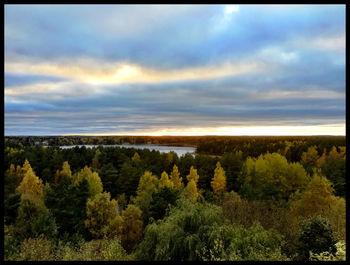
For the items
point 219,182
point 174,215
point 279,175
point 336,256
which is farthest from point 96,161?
point 336,256

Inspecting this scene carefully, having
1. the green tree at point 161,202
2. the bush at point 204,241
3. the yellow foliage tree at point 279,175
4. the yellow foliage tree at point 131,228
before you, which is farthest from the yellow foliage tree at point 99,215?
the yellow foliage tree at point 279,175

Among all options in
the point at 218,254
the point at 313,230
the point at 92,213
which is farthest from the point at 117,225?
the point at 313,230

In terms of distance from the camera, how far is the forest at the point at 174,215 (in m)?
18.0

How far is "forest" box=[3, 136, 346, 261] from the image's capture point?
18.0 meters

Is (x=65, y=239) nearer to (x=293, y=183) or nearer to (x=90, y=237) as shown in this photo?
(x=90, y=237)

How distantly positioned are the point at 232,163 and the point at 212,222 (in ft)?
153

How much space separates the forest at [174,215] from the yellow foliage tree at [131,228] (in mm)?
122

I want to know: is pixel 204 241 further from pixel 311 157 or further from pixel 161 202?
pixel 311 157

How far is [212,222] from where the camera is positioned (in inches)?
813

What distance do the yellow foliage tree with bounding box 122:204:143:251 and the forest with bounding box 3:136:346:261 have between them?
0.12 metres

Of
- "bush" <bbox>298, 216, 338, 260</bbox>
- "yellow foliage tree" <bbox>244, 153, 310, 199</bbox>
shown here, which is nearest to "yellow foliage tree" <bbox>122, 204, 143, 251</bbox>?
"bush" <bbox>298, 216, 338, 260</bbox>

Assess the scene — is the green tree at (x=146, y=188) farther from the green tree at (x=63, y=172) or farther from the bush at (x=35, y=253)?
the green tree at (x=63, y=172)

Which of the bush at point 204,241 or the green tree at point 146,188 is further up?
the bush at point 204,241
